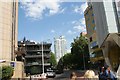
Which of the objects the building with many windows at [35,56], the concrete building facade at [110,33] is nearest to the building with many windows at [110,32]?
the concrete building facade at [110,33]

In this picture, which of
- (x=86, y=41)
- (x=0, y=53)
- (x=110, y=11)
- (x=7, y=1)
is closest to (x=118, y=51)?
(x=110, y=11)

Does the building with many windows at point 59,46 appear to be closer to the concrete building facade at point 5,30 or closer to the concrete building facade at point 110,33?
the concrete building facade at point 5,30

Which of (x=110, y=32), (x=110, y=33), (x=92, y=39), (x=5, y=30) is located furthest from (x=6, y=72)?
(x=92, y=39)

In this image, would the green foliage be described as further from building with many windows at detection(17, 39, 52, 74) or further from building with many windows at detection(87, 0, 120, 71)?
building with many windows at detection(17, 39, 52, 74)

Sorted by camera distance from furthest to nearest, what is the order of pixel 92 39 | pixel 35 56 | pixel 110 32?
pixel 35 56 → pixel 92 39 → pixel 110 32

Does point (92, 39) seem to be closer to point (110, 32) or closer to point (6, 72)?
point (6, 72)

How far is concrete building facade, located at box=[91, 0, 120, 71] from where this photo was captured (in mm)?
11992

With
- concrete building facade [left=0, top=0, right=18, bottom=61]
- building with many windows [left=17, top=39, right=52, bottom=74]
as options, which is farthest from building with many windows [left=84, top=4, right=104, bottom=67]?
concrete building facade [left=0, top=0, right=18, bottom=61]

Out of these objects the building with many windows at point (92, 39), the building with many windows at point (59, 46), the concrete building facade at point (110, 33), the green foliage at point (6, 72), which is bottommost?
the green foliage at point (6, 72)

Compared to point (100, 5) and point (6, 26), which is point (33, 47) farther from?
point (100, 5)

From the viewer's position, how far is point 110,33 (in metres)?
13.6

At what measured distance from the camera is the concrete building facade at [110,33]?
11992 mm

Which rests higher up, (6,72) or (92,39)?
(92,39)

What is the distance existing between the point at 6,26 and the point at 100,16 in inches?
556
